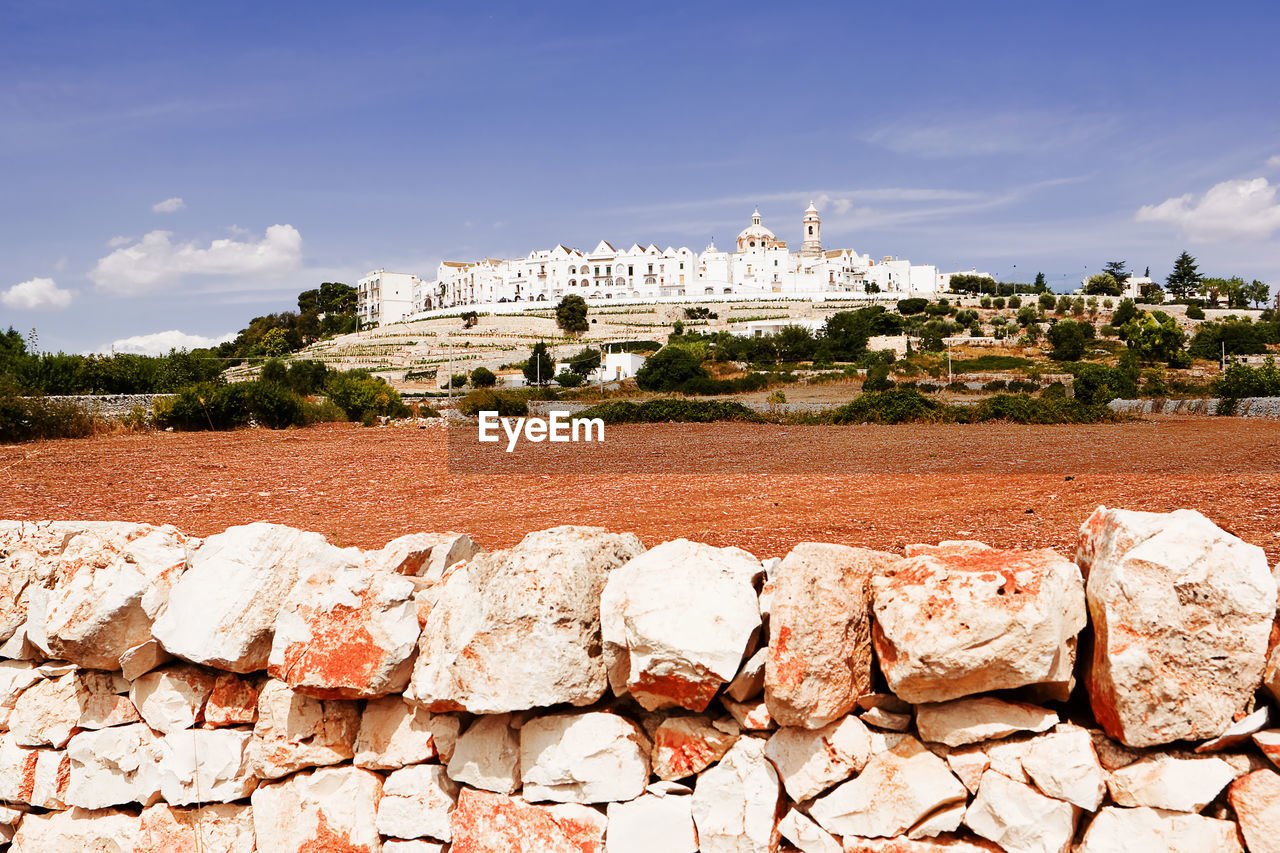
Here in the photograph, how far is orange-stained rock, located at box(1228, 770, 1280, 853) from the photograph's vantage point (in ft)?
8.45

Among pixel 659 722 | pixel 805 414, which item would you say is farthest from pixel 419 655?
pixel 805 414

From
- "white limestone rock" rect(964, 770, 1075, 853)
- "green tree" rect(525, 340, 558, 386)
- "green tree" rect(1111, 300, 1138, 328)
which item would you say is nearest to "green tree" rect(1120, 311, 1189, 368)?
"green tree" rect(1111, 300, 1138, 328)

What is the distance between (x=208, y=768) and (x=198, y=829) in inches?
12.4

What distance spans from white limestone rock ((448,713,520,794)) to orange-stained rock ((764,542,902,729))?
3.73 feet

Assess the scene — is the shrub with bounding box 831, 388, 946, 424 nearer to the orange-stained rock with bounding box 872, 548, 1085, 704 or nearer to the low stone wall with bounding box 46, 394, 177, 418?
the low stone wall with bounding box 46, 394, 177, 418

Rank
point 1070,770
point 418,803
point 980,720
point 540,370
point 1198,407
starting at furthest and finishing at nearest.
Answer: point 540,370, point 1198,407, point 418,803, point 980,720, point 1070,770

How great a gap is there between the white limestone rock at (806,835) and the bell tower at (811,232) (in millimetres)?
145434

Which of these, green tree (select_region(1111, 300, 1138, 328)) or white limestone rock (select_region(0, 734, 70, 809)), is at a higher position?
green tree (select_region(1111, 300, 1138, 328))

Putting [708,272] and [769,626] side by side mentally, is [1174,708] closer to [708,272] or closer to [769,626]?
[769,626]

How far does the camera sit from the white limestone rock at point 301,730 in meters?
3.59

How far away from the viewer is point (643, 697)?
3.07 m

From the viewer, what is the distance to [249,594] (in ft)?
12.1

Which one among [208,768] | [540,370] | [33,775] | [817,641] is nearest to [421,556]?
[208,768]

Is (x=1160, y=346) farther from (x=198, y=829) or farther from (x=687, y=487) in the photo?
(x=198, y=829)
